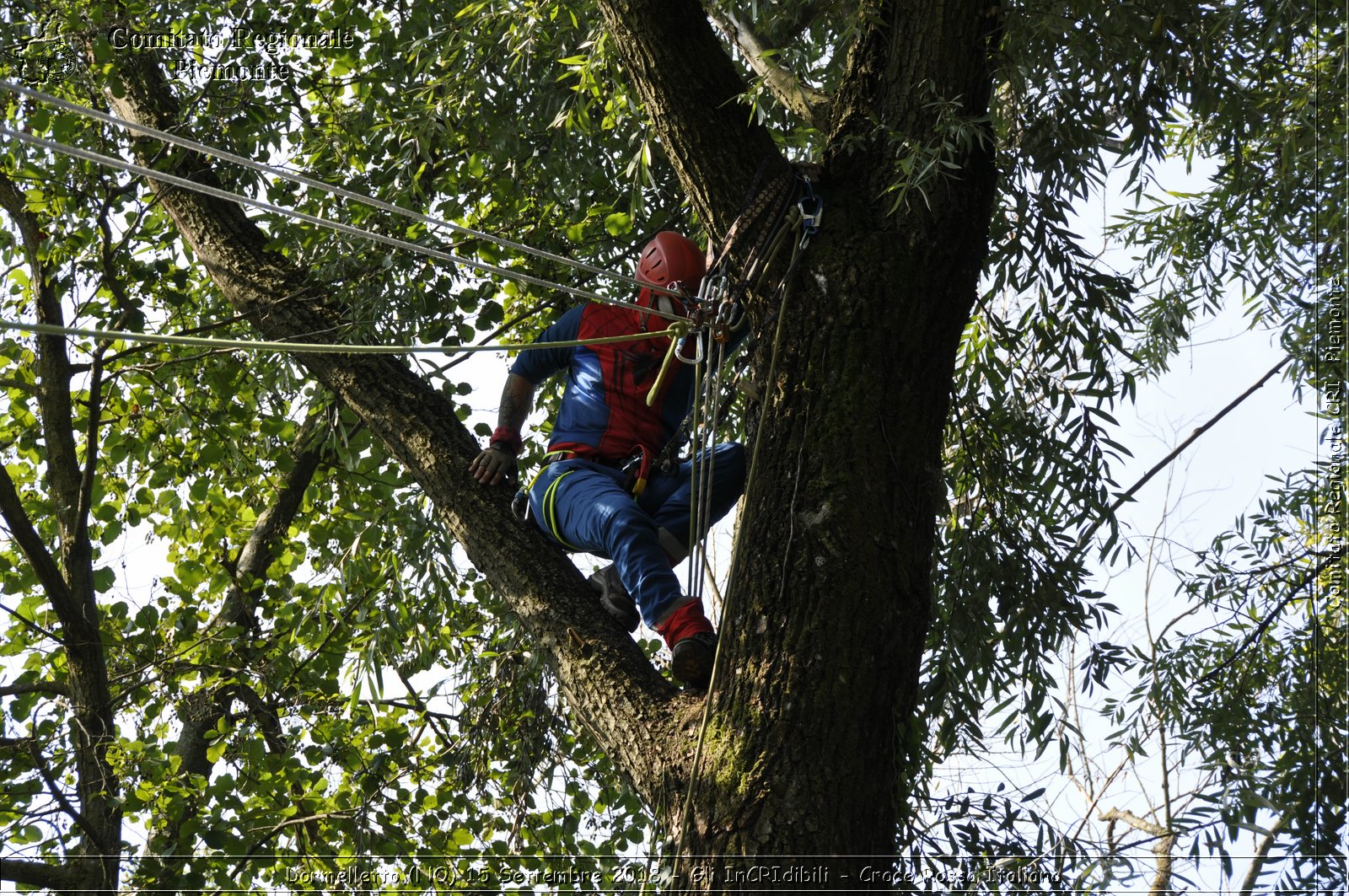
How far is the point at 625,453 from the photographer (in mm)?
3748

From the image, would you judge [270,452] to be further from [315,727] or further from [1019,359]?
[1019,359]

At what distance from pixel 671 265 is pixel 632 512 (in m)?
0.73

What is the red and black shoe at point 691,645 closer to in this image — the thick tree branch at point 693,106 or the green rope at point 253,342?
the green rope at point 253,342

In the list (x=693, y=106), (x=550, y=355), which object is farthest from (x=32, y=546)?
(x=693, y=106)

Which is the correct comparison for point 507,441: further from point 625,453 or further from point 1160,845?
point 1160,845

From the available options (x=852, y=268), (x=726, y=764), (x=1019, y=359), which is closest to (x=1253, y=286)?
(x=1019, y=359)

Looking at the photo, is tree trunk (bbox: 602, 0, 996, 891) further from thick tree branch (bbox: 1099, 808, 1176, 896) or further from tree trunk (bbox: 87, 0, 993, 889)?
thick tree branch (bbox: 1099, 808, 1176, 896)

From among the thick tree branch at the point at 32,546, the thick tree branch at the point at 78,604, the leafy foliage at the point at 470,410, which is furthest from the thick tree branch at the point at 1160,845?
the thick tree branch at the point at 32,546

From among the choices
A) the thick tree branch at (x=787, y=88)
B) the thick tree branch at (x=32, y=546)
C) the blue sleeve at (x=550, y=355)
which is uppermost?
the thick tree branch at (x=787, y=88)

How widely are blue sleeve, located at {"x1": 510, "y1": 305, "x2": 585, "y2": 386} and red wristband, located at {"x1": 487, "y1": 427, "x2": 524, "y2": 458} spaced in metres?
0.28

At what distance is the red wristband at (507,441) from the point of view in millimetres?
3555

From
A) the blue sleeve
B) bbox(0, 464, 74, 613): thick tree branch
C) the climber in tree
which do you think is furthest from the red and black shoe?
bbox(0, 464, 74, 613): thick tree branch

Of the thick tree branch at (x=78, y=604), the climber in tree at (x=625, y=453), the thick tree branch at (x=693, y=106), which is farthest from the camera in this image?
the thick tree branch at (x=78, y=604)

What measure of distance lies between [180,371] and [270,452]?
0.60 m
